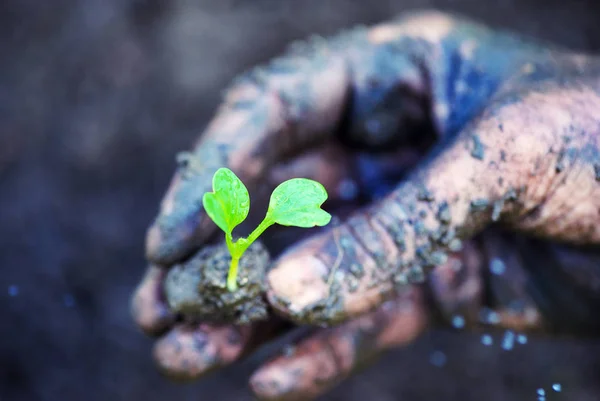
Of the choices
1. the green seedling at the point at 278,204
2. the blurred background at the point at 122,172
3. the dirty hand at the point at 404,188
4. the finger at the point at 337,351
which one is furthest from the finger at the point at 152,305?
the blurred background at the point at 122,172

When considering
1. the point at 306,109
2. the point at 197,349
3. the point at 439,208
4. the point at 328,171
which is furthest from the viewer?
the point at 328,171

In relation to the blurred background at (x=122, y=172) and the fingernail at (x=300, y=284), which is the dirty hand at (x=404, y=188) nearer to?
the fingernail at (x=300, y=284)

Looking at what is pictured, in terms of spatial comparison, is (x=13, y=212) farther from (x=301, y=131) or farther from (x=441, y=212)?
(x=441, y=212)

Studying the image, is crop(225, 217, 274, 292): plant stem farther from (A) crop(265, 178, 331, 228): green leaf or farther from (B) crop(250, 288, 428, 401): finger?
(B) crop(250, 288, 428, 401): finger

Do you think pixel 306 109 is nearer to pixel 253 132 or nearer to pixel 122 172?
pixel 253 132

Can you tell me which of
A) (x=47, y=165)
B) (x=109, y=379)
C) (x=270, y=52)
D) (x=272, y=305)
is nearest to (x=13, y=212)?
(x=47, y=165)

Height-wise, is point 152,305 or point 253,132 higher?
point 253,132

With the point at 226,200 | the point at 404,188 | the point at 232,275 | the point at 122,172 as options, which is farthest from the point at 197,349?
the point at 122,172

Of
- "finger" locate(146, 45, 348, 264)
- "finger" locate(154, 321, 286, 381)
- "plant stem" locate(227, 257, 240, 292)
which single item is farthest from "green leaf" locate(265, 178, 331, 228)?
"finger" locate(154, 321, 286, 381)
